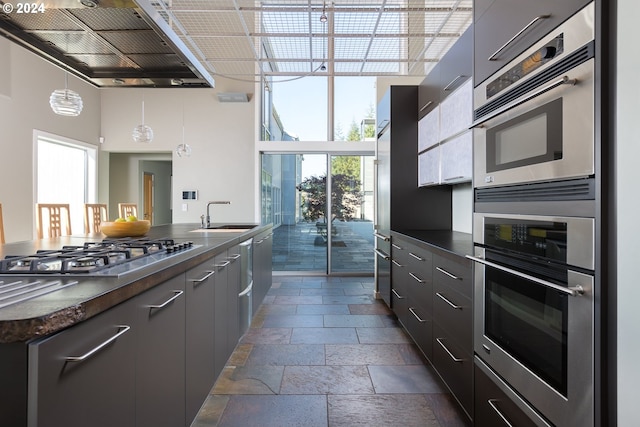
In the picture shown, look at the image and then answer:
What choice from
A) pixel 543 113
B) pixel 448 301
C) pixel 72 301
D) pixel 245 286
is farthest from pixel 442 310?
pixel 72 301

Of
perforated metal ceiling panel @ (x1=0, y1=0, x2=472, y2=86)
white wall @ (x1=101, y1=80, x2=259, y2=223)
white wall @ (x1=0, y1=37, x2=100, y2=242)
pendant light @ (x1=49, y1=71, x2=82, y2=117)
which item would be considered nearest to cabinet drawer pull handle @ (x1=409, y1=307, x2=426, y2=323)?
perforated metal ceiling panel @ (x1=0, y1=0, x2=472, y2=86)

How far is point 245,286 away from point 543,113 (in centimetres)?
235

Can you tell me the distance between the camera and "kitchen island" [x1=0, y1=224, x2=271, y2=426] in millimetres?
720

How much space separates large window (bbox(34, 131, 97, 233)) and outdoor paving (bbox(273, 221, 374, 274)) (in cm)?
332

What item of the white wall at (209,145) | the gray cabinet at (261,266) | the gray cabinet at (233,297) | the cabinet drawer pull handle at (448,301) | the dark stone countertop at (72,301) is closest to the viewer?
the dark stone countertop at (72,301)

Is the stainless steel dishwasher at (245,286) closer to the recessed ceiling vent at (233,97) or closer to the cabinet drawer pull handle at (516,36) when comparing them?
the cabinet drawer pull handle at (516,36)

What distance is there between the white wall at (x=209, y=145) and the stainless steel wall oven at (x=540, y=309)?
4741 mm

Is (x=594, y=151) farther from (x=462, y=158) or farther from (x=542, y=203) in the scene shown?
(x=462, y=158)

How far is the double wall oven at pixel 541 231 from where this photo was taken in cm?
106

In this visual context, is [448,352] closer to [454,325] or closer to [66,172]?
[454,325]

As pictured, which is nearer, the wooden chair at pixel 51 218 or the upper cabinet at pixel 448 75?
the upper cabinet at pixel 448 75

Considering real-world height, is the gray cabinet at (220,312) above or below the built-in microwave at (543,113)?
below

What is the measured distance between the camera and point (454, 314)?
1964mm

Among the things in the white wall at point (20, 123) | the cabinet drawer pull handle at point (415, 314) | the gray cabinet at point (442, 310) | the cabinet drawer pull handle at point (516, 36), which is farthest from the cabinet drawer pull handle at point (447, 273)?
the white wall at point (20, 123)
